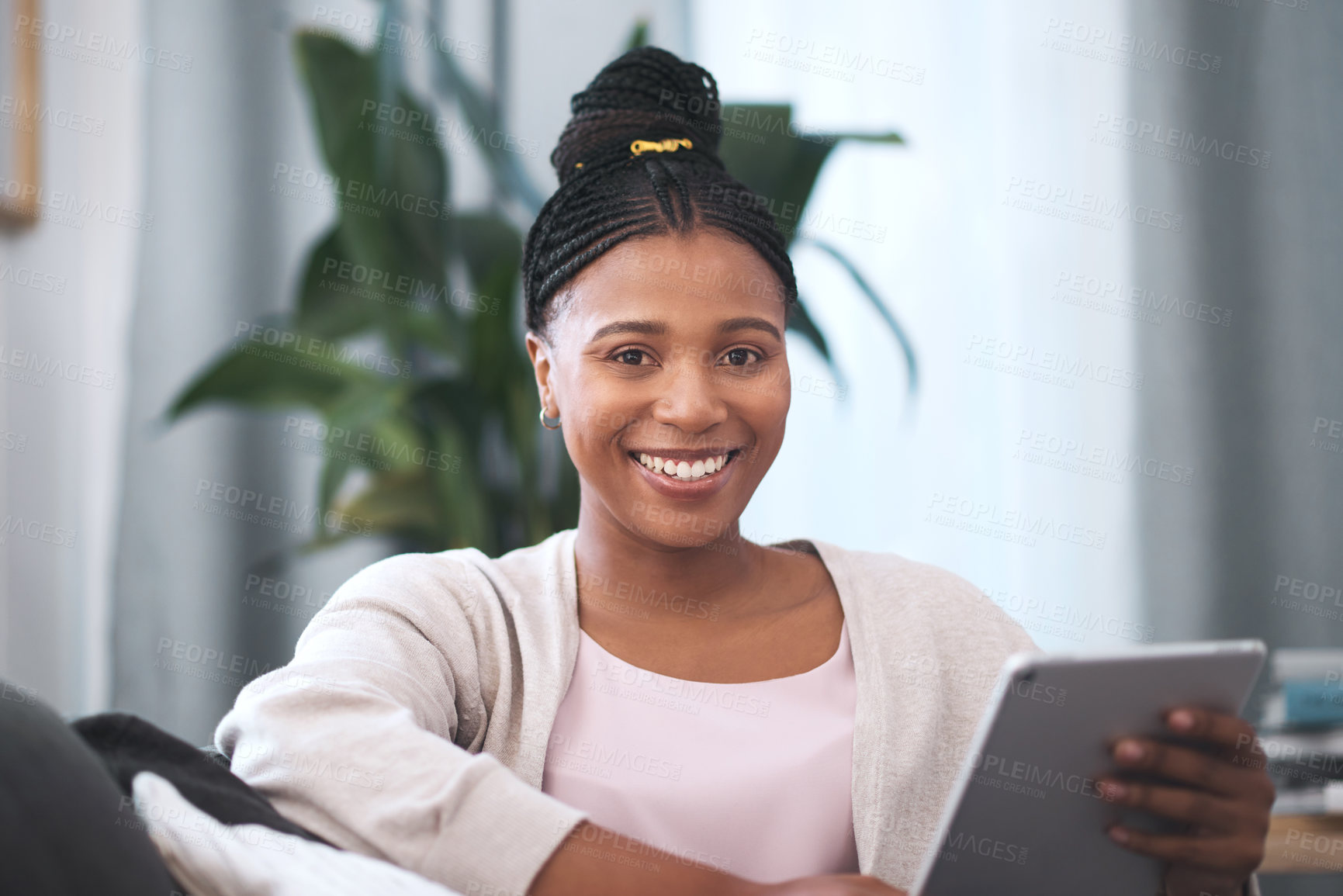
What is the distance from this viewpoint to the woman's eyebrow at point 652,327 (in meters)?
0.97

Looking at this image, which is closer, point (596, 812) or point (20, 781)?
point (20, 781)

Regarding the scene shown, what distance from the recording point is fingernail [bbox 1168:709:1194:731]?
0.71 m

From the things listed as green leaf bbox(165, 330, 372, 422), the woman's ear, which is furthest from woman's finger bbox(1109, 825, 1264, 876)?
green leaf bbox(165, 330, 372, 422)

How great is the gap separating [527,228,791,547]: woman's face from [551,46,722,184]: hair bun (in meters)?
0.18

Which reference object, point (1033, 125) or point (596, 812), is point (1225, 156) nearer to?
point (1033, 125)

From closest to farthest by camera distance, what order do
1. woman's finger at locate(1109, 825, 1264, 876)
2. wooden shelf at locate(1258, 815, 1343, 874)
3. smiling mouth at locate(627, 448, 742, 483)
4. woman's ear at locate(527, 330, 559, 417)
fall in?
woman's finger at locate(1109, 825, 1264, 876) < smiling mouth at locate(627, 448, 742, 483) < woman's ear at locate(527, 330, 559, 417) < wooden shelf at locate(1258, 815, 1343, 874)

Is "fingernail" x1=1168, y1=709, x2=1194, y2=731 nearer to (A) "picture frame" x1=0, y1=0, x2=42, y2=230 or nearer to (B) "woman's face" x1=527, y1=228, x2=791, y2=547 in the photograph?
(B) "woman's face" x1=527, y1=228, x2=791, y2=547

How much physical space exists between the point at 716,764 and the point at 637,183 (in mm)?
579

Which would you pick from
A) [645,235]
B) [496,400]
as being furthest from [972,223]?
[645,235]

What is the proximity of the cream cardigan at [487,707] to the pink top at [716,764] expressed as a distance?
0.09 feet

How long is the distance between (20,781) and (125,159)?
185 centimetres

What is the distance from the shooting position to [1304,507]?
1.79 meters

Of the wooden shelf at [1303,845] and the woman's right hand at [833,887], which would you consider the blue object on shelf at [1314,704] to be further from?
the woman's right hand at [833,887]

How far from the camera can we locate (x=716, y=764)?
0.91 m
